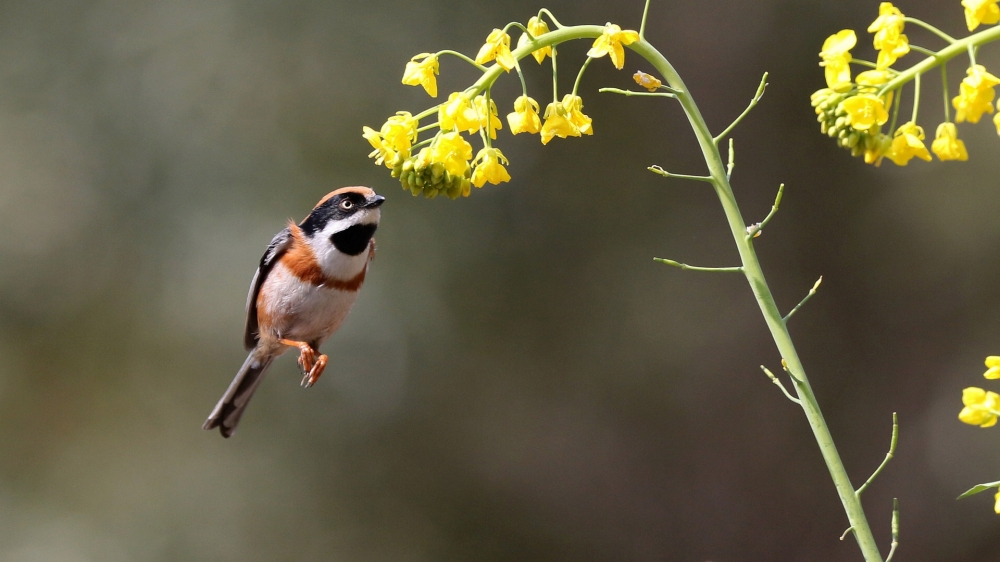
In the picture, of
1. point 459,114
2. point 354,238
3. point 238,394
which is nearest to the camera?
point 459,114

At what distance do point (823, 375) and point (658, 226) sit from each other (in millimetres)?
1159

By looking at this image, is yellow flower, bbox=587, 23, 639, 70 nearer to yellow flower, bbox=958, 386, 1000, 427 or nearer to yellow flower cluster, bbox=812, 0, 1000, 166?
yellow flower cluster, bbox=812, 0, 1000, 166

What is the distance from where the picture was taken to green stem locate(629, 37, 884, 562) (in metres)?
1.20

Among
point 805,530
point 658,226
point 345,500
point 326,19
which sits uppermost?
point 326,19

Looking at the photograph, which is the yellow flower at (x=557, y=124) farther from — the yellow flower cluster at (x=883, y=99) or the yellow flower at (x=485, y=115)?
the yellow flower cluster at (x=883, y=99)

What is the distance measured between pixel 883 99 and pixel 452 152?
60 centimetres

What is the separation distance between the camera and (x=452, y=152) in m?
1.34

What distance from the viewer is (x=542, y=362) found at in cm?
501

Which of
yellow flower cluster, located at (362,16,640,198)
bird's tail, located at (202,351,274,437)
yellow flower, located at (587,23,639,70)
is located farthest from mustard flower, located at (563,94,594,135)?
bird's tail, located at (202,351,274,437)

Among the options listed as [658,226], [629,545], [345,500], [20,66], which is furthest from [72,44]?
[629,545]

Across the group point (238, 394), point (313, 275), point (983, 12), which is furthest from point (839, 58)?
point (238, 394)

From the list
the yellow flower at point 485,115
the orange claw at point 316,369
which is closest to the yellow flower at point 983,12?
the yellow flower at point 485,115

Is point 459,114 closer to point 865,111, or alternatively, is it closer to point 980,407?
point 865,111

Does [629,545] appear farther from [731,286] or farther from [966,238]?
[966,238]
